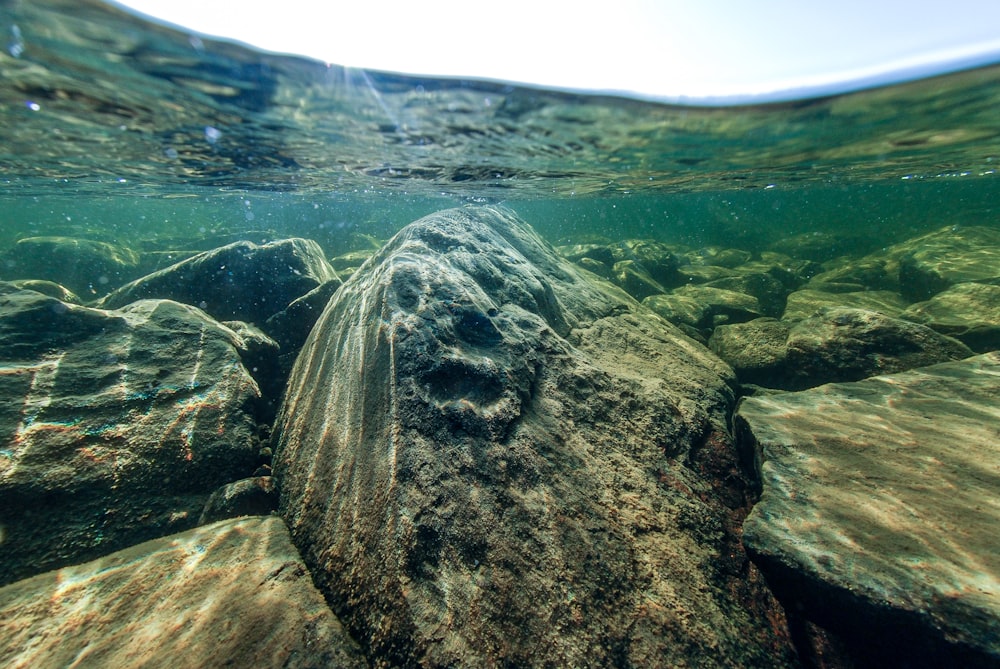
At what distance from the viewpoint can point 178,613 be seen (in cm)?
218

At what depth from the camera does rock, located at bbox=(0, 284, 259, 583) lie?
2.72 meters

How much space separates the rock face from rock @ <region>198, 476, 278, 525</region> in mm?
181

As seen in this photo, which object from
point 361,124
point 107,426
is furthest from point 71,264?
point 107,426

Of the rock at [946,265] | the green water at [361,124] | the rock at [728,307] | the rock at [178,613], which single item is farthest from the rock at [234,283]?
the rock at [946,265]

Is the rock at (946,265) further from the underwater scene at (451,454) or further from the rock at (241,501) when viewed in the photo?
the rock at (241,501)

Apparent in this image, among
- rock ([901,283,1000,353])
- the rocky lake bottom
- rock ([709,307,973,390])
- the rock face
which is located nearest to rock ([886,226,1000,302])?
rock ([901,283,1000,353])

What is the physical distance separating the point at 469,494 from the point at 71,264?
17.7 m

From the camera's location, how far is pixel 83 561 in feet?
8.52

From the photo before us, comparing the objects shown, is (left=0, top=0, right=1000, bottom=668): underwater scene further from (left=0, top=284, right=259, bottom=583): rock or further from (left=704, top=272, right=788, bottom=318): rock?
(left=704, top=272, right=788, bottom=318): rock

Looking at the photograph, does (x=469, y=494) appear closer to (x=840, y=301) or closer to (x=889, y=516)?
(x=889, y=516)

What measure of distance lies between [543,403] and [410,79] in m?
5.94

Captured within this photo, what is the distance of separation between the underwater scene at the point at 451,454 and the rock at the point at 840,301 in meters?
1.59

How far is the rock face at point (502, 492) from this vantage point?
222cm

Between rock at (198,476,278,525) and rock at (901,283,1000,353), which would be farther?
rock at (901,283,1000,353)
